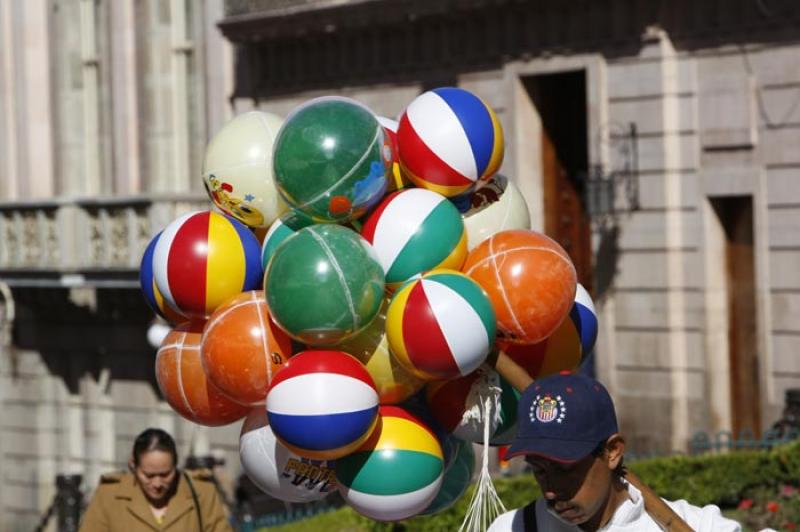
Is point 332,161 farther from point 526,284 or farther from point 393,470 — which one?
point 393,470

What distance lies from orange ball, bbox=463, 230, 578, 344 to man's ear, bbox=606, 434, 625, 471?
4.29 ft

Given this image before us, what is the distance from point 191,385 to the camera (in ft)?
27.9

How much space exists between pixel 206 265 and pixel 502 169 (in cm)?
1634


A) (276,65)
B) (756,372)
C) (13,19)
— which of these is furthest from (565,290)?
(13,19)

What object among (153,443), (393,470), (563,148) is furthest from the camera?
(563,148)

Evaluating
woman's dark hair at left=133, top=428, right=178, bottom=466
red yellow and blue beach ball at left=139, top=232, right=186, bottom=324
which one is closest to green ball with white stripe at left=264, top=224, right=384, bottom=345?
red yellow and blue beach ball at left=139, top=232, right=186, bottom=324

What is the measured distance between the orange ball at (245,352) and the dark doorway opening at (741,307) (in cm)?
1487

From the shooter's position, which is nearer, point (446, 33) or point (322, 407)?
point (322, 407)

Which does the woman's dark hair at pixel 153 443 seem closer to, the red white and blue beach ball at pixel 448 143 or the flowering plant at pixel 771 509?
the red white and blue beach ball at pixel 448 143

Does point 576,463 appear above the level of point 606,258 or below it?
above

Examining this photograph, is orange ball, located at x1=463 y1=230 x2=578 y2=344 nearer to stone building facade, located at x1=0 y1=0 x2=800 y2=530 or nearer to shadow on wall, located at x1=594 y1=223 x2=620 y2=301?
stone building facade, located at x1=0 y1=0 x2=800 y2=530

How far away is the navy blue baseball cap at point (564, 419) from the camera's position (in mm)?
6461

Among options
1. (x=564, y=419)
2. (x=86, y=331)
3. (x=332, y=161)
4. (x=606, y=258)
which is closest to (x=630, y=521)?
(x=564, y=419)

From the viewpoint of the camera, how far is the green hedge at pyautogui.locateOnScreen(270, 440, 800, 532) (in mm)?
16141
